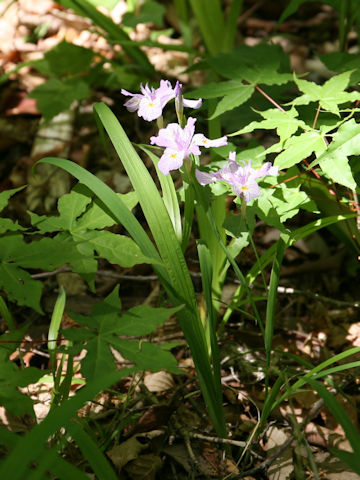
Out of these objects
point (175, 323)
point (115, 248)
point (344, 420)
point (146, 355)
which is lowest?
point (175, 323)

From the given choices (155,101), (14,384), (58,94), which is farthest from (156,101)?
(58,94)

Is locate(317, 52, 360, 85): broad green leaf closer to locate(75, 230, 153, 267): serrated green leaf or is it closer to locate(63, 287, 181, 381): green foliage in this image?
locate(75, 230, 153, 267): serrated green leaf

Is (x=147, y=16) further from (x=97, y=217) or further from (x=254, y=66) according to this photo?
(x=97, y=217)

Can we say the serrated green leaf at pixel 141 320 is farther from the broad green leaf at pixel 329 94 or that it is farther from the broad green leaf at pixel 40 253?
the broad green leaf at pixel 329 94

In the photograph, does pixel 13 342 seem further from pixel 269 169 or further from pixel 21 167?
pixel 21 167

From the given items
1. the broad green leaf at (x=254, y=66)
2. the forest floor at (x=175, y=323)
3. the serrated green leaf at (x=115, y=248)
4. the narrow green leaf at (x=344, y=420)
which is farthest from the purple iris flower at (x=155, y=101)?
the narrow green leaf at (x=344, y=420)
